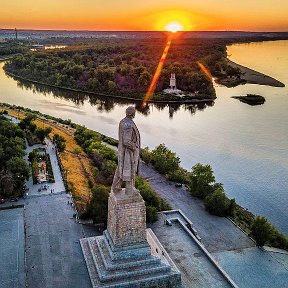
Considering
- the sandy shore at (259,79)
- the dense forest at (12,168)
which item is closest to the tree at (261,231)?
the dense forest at (12,168)

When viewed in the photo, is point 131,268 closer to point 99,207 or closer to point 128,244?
point 128,244

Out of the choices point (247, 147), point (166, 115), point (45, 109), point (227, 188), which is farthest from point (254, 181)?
point (45, 109)

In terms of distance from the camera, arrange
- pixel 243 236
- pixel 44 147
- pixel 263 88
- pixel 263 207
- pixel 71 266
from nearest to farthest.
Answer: pixel 71 266
pixel 243 236
pixel 263 207
pixel 44 147
pixel 263 88

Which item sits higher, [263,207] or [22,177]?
[22,177]

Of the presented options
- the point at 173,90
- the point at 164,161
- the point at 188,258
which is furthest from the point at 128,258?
the point at 173,90

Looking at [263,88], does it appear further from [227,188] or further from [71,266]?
[71,266]

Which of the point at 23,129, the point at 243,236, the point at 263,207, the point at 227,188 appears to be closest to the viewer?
the point at 243,236

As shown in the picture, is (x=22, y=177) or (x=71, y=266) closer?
(x=71, y=266)
